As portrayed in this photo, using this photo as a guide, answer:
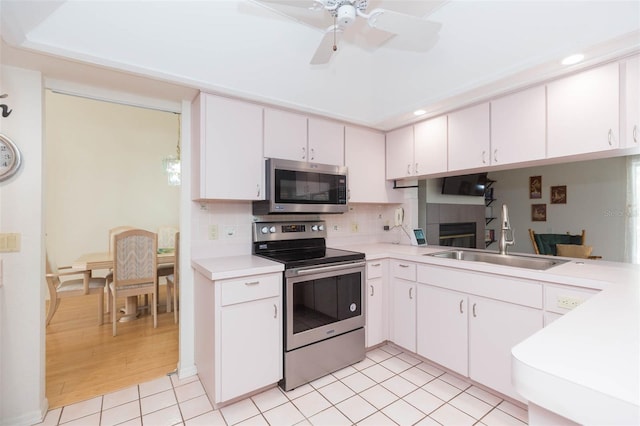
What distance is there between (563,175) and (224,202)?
369 centimetres

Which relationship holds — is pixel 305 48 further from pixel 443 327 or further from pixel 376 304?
pixel 443 327

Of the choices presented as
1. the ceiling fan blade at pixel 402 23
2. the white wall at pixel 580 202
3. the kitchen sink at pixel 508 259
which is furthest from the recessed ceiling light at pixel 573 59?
the kitchen sink at pixel 508 259

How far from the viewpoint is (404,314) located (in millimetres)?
2535

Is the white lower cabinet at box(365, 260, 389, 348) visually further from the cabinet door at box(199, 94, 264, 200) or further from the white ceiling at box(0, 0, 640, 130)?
the white ceiling at box(0, 0, 640, 130)

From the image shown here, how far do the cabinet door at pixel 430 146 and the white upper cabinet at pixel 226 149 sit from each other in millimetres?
1515

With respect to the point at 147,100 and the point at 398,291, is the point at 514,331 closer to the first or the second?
the point at 398,291

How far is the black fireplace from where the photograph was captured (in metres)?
3.64

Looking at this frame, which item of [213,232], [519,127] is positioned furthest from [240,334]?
[519,127]

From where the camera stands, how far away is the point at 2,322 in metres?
1.71

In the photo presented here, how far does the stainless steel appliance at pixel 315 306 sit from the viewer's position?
6.75 feet

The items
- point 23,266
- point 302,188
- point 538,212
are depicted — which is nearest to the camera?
point 23,266

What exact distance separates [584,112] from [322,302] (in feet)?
6.99

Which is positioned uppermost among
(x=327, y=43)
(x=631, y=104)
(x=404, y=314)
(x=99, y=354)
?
(x=327, y=43)

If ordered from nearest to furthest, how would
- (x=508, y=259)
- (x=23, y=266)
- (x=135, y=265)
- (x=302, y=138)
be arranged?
(x=23, y=266) → (x=508, y=259) → (x=302, y=138) → (x=135, y=265)
